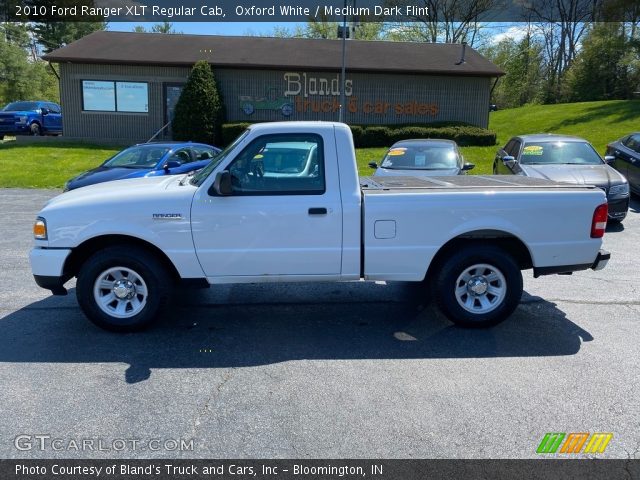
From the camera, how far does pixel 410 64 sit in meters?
24.5

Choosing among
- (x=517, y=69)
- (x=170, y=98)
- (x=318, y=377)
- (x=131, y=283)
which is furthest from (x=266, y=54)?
(x=517, y=69)

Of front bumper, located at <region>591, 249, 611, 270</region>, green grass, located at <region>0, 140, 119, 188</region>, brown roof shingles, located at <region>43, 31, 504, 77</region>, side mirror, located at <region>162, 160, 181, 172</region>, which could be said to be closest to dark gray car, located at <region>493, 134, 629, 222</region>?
front bumper, located at <region>591, 249, 611, 270</region>

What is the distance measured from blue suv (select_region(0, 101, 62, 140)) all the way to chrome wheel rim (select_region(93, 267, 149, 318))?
23858 millimetres

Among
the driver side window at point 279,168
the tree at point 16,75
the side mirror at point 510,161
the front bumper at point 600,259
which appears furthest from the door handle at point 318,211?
the tree at point 16,75

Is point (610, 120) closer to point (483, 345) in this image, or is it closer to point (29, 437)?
point (483, 345)

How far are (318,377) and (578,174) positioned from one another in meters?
7.98

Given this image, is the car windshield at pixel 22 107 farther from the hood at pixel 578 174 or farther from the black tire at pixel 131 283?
the black tire at pixel 131 283

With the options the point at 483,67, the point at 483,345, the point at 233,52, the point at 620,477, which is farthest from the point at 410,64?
the point at 620,477

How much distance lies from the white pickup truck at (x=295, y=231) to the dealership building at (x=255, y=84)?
63.6ft

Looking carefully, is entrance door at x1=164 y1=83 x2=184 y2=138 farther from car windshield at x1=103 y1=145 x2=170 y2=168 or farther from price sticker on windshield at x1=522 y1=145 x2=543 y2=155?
price sticker on windshield at x1=522 y1=145 x2=543 y2=155

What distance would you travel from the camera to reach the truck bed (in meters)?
5.34

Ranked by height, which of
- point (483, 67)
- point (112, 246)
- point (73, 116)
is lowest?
point (112, 246)

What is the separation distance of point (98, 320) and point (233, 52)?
21477 mm

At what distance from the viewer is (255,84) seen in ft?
78.4
